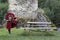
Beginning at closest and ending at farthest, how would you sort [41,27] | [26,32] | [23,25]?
[26,32] < [41,27] < [23,25]

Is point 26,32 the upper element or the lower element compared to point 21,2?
lower

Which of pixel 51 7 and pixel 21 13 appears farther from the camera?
pixel 51 7

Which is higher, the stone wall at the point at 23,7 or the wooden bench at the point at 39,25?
the stone wall at the point at 23,7

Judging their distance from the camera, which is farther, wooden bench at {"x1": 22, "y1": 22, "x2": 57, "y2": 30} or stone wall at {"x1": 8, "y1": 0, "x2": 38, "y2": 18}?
stone wall at {"x1": 8, "y1": 0, "x2": 38, "y2": 18}

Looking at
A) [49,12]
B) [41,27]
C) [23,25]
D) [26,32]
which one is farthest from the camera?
[49,12]

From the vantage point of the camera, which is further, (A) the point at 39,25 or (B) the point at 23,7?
(B) the point at 23,7

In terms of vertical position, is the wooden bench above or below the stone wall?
below

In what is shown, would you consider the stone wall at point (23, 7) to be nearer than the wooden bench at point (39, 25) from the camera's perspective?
No

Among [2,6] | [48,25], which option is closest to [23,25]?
[48,25]

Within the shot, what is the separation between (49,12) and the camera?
807 inches

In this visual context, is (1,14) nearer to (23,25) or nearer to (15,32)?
(23,25)

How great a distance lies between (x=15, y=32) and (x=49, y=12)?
5120mm

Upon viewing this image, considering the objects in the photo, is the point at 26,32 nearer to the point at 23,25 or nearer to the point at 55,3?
the point at 23,25

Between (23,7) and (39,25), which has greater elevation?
(23,7)
